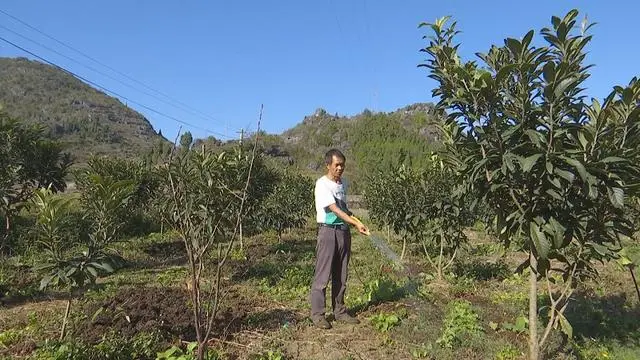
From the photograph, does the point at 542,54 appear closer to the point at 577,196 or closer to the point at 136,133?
the point at 577,196

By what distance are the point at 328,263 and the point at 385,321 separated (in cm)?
93

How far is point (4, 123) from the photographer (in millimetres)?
9688

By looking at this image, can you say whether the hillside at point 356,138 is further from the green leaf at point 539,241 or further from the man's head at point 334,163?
the green leaf at point 539,241

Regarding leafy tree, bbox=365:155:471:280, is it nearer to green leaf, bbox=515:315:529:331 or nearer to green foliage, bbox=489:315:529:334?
green foliage, bbox=489:315:529:334

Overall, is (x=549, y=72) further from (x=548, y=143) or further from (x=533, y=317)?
(x=533, y=317)

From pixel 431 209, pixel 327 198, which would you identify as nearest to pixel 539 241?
pixel 327 198

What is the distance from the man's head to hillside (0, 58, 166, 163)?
63401 mm

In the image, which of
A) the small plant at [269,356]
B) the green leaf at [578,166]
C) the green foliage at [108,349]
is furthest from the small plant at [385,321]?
the green leaf at [578,166]

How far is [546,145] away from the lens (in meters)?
3.95

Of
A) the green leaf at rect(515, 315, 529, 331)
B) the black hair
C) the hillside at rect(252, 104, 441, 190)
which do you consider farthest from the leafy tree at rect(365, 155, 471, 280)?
the hillside at rect(252, 104, 441, 190)

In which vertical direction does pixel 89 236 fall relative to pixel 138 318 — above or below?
above

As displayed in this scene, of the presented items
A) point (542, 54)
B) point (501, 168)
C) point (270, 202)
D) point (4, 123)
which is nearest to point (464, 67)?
point (542, 54)

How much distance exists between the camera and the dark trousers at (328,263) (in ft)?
17.3

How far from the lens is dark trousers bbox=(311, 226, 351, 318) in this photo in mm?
5281
